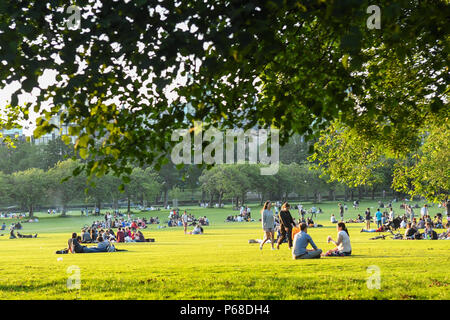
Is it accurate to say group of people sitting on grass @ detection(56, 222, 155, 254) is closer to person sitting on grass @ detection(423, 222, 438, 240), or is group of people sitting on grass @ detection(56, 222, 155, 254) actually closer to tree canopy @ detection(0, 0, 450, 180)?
tree canopy @ detection(0, 0, 450, 180)

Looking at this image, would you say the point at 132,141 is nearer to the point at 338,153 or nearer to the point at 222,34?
the point at 222,34

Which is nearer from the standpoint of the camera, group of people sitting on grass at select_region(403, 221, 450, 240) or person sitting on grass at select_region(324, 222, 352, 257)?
person sitting on grass at select_region(324, 222, 352, 257)

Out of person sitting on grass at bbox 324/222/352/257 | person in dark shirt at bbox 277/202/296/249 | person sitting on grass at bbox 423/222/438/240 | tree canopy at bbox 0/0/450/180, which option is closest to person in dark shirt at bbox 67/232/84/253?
person in dark shirt at bbox 277/202/296/249

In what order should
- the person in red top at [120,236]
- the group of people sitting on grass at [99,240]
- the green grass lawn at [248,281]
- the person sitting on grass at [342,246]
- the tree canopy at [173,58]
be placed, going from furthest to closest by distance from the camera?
the person in red top at [120,236]
the group of people sitting on grass at [99,240]
the person sitting on grass at [342,246]
the green grass lawn at [248,281]
the tree canopy at [173,58]

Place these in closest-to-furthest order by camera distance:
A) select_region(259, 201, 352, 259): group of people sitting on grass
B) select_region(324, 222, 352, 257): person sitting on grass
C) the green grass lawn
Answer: the green grass lawn → select_region(259, 201, 352, 259): group of people sitting on grass → select_region(324, 222, 352, 257): person sitting on grass

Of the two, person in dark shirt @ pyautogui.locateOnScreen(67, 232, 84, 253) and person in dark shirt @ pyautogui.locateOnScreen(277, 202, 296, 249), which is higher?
person in dark shirt @ pyautogui.locateOnScreen(277, 202, 296, 249)

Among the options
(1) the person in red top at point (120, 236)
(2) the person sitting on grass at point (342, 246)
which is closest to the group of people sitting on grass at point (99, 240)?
(1) the person in red top at point (120, 236)

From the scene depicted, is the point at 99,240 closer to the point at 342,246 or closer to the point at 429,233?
the point at 342,246

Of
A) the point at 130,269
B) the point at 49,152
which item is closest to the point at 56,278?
the point at 130,269

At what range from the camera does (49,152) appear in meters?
128

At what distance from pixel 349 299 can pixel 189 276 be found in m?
4.66

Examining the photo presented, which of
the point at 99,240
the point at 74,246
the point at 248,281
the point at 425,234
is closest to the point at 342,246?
the point at 248,281

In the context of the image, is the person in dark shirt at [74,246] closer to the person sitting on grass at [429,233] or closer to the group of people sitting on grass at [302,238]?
the group of people sitting on grass at [302,238]

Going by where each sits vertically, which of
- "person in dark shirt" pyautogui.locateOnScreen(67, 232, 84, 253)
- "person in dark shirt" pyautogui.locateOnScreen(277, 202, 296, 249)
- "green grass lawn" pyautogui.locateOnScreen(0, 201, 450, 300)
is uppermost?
"person in dark shirt" pyautogui.locateOnScreen(277, 202, 296, 249)
